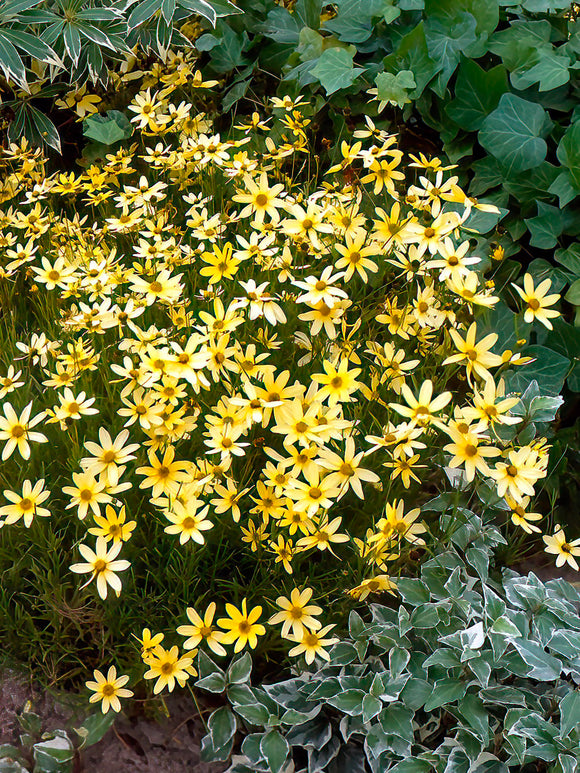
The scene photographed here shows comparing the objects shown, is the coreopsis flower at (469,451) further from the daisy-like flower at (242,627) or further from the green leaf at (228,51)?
the green leaf at (228,51)

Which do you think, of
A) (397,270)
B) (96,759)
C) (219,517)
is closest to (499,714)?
(219,517)

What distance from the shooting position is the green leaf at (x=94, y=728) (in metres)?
1.35

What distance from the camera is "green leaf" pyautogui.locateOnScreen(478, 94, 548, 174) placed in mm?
1957

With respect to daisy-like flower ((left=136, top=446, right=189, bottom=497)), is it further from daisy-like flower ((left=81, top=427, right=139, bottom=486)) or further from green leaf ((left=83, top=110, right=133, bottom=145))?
green leaf ((left=83, top=110, right=133, bottom=145))

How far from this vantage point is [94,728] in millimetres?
1354

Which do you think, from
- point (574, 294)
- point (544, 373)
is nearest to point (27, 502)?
point (544, 373)

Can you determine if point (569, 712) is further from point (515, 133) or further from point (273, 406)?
point (515, 133)

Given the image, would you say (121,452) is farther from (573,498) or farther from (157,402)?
(573,498)

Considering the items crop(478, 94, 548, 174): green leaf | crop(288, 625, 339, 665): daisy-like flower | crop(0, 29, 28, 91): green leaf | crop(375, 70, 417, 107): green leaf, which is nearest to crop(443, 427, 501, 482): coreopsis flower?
crop(288, 625, 339, 665): daisy-like flower

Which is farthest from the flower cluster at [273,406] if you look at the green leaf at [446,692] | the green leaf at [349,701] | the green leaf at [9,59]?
the green leaf at [9,59]

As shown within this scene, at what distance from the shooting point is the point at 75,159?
296cm

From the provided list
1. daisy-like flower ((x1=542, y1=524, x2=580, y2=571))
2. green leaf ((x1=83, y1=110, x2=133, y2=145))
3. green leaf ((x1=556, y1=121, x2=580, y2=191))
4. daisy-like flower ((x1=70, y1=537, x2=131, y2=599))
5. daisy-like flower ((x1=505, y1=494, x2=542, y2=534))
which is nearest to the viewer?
daisy-like flower ((x1=70, y1=537, x2=131, y2=599))

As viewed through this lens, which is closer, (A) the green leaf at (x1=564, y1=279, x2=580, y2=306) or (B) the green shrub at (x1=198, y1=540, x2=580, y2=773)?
(B) the green shrub at (x1=198, y1=540, x2=580, y2=773)

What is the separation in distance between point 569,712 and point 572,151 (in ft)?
4.54
